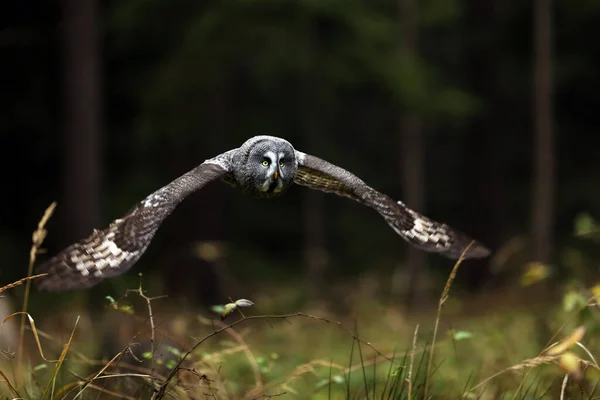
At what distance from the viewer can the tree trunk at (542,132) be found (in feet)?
37.9

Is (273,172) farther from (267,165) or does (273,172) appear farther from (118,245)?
(118,245)

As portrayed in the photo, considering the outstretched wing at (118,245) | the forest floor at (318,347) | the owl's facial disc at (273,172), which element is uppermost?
the owl's facial disc at (273,172)

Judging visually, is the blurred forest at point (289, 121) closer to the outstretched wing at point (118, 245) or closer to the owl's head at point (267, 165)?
the owl's head at point (267, 165)

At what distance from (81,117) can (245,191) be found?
768 centimetres

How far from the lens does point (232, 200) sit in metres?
17.0

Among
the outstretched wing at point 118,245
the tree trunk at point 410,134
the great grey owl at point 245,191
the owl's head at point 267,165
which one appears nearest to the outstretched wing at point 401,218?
the great grey owl at point 245,191

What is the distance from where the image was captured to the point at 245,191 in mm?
3449

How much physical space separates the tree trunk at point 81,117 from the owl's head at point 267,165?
765 cm

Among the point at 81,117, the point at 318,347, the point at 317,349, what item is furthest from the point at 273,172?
the point at 81,117

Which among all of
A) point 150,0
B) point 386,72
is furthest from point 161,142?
point 386,72

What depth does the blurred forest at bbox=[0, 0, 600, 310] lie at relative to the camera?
955 centimetres

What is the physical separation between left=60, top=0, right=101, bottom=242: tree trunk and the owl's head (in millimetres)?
7646

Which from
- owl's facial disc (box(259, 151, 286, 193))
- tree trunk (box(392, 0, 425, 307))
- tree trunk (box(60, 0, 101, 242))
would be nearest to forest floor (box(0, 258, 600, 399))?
owl's facial disc (box(259, 151, 286, 193))

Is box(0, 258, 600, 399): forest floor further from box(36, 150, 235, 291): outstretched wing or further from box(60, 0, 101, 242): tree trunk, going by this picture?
box(60, 0, 101, 242): tree trunk
